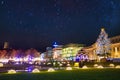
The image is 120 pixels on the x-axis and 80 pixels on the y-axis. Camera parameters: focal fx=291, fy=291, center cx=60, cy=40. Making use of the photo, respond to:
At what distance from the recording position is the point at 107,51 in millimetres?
136375

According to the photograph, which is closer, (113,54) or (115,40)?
(113,54)

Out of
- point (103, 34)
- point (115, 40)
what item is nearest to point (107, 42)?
point (103, 34)

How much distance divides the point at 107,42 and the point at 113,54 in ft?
125

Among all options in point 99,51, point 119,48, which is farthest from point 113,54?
point 99,51

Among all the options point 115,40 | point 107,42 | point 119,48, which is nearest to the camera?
point 107,42

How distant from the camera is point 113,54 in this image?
172375mm

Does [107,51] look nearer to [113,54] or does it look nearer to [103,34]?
[103,34]

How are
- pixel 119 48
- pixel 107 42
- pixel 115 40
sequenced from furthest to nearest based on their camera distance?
1. pixel 115 40
2. pixel 119 48
3. pixel 107 42

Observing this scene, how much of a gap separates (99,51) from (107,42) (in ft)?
20.1

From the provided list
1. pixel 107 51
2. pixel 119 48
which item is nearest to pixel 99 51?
pixel 107 51

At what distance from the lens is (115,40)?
185 metres

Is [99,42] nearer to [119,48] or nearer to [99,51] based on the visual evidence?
[99,51]

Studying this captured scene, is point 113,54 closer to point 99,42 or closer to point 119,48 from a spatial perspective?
point 119,48

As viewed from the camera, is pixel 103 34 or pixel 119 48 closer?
pixel 103 34
